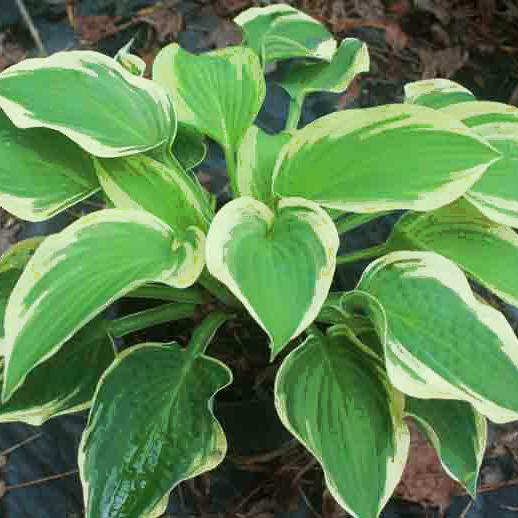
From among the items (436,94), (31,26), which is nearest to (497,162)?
(436,94)

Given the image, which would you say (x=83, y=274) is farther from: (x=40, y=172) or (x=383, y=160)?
(x=383, y=160)

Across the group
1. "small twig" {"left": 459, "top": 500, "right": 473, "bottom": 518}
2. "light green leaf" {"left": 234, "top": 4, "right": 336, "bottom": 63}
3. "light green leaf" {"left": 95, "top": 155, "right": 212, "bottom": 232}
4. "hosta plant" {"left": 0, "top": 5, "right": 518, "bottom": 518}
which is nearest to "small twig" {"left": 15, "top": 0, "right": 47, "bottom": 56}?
"light green leaf" {"left": 234, "top": 4, "right": 336, "bottom": 63}

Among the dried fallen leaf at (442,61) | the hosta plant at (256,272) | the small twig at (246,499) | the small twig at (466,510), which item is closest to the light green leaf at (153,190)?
the hosta plant at (256,272)

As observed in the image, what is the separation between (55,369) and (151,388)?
14 cm

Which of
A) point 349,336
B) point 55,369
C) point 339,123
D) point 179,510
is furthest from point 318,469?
point 339,123

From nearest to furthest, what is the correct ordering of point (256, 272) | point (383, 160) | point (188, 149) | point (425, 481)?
point (256, 272) < point (383, 160) < point (188, 149) < point (425, 481)

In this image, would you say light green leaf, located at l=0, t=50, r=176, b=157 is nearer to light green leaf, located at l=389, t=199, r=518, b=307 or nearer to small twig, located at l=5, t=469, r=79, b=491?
light green leaf, located at l=389, t=199, r=518, b=307

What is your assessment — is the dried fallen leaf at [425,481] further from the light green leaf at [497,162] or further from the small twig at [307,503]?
the light green leaf at [497,162]

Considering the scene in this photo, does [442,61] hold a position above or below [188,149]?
below

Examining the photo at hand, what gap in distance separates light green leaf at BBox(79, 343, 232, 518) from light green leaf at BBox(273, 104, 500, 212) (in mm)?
296

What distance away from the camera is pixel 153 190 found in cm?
104

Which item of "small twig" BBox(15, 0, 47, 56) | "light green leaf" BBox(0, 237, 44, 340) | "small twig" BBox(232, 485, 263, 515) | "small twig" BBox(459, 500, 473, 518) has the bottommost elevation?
"small twig" BBox(459, 500, 473, 518)

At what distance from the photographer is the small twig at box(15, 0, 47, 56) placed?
183cm

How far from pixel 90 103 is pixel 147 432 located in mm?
470
